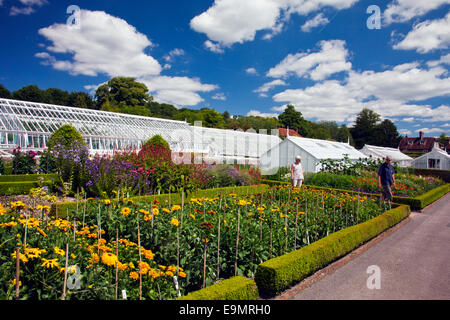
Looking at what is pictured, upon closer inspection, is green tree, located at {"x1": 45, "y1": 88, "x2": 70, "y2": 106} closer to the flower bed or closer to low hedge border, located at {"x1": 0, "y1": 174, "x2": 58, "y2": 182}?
low hedge border, located at {"x1": 0, "y1": 174, "x2": 58, "y2": 182}

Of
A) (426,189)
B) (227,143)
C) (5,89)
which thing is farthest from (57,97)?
(426,189)

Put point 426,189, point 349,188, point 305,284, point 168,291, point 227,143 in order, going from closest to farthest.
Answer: point 168,291 → point 305,284 → point 349,188 → point 426,189 → point 227,143

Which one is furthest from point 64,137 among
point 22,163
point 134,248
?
point 134,248

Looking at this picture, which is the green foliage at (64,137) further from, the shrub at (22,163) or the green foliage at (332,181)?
the green foliage at (332,181)

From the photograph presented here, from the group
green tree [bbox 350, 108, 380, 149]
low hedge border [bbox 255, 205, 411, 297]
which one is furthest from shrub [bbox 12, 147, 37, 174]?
green tree [bbox 350, 108, 380, 149]

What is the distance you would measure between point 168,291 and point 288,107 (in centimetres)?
6006

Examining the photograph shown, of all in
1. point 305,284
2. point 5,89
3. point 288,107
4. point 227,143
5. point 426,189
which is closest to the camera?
point 305,284

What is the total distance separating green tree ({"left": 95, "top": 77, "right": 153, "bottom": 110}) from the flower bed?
160ft

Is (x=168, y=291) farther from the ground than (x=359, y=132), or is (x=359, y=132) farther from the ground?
(x=359, y=132)

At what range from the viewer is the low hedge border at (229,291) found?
9.87 ft

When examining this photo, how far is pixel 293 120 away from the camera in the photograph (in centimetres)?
5856

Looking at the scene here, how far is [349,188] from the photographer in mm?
13133
